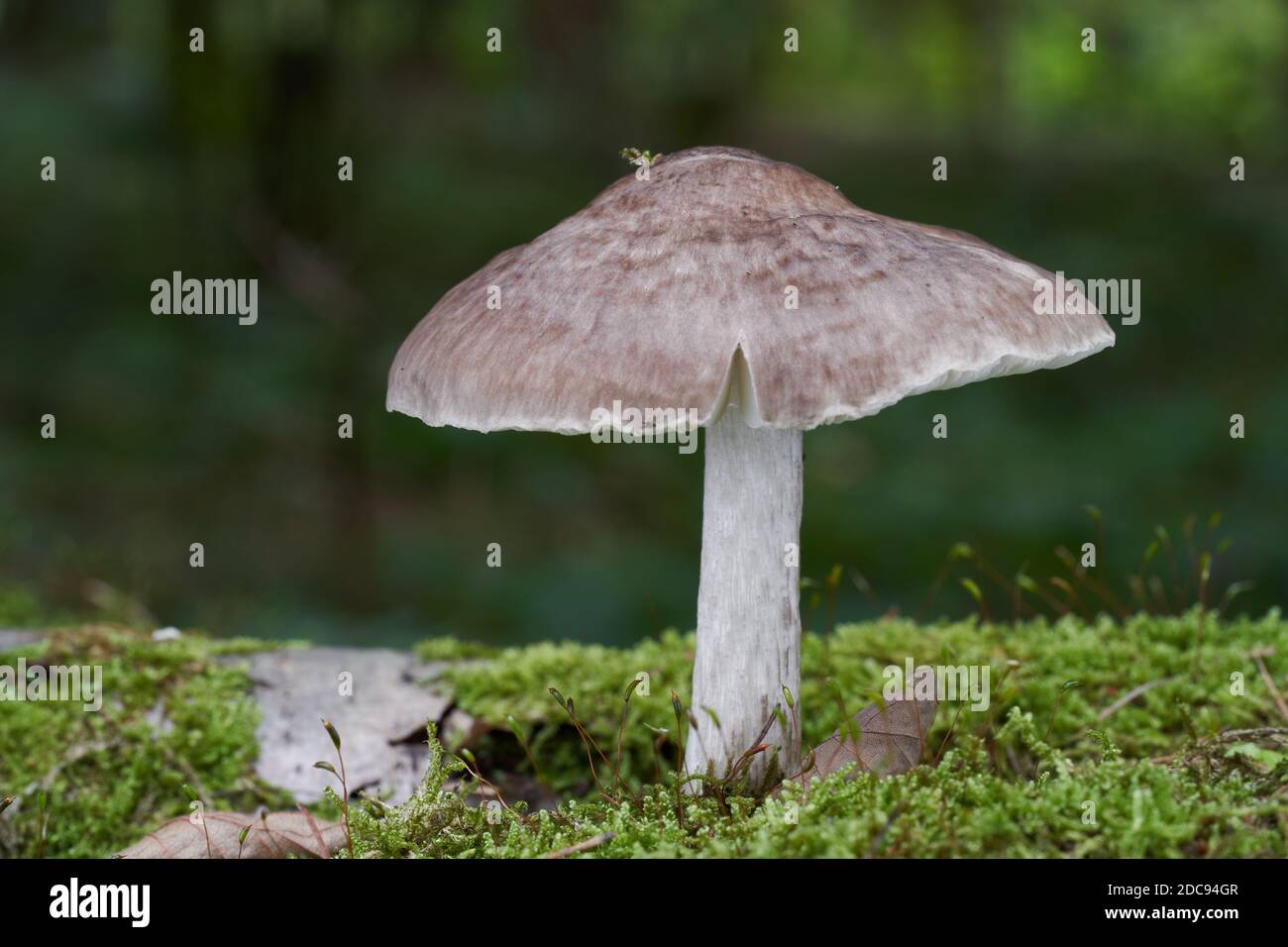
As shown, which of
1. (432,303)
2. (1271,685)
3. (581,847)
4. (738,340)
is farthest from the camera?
(432,303)

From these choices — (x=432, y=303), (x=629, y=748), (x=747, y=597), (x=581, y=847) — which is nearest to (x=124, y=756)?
(x=629, y=748)

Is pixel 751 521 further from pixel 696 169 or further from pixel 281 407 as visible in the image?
pixel 281 407

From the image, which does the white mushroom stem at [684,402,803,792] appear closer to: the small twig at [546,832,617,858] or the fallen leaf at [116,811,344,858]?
the small twig at [546,832,617,858]

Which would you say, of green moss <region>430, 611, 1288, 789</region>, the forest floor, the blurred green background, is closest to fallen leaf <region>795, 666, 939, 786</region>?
the forest floor

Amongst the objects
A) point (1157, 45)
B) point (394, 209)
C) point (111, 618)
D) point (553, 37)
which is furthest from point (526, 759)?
point (1157, 45)

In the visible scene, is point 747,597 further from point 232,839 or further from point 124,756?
point 124,756

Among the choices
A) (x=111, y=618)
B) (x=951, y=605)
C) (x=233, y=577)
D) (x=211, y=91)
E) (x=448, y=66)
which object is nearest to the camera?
(x=111, y=618)
